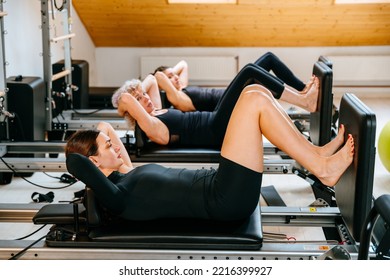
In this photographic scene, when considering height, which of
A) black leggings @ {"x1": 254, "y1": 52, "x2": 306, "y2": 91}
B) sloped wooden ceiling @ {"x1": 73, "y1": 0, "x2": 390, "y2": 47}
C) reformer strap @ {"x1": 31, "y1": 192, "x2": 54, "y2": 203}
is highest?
sloped wooden ceiling @ {"x1": 73, "y1": 0, "x2": 390, "y2": 47}

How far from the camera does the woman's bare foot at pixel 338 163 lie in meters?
2.02

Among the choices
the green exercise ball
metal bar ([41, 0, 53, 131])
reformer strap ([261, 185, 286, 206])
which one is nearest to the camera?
reformer strap ([261, 185, 286, 206])

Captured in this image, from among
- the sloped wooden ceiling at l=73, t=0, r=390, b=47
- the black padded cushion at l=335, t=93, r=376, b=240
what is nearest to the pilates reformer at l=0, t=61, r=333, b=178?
the black padded cushion at l=335, t=93, r=376, b=240

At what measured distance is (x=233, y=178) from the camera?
209cm

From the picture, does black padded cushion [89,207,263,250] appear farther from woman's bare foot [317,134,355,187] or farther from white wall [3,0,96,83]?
white wall [3,0,96,83]

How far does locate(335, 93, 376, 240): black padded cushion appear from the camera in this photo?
1.86m

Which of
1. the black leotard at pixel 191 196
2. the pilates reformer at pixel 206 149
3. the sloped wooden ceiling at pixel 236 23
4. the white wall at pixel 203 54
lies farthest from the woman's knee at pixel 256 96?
the white wall at pixel 203 54

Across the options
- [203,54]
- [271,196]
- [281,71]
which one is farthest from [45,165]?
[203,54]

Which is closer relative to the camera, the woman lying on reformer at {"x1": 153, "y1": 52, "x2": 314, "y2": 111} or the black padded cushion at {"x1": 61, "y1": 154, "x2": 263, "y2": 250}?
the black padded cushion at {"x1": 61, "y1": 154, "x2": 263, "y2": 250}

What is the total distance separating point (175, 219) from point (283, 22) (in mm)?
4617

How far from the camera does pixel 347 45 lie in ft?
22.2

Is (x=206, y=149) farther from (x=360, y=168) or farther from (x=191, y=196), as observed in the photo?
(x=360, y=168)

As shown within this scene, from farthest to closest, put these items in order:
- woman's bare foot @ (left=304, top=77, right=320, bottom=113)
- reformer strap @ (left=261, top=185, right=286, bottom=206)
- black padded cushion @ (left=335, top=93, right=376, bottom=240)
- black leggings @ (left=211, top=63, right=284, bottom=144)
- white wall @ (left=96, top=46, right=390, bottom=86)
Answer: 1. white wall @ (left=96, top=46, right=390, bottom=86)
2. reformer strap @ (left=261, top=185, right=286, bottom=206)
3. black leggings @ (left=211, top=63, right=284, bottom=144)
4. woman's bare foot @ (left=304, top=77, right=320, bottom=113)
5. black padded cushion @ (left=335, top=93, right=376, bottom=240)
